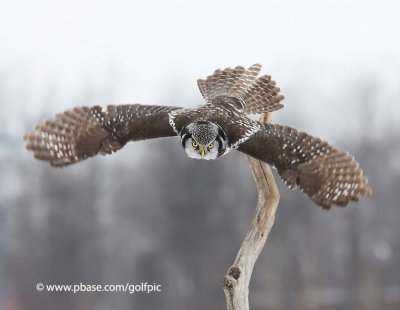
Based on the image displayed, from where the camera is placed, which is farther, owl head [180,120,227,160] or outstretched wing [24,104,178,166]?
outstretched wing [24,104,178,166]

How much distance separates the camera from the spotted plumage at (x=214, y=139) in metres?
3.74

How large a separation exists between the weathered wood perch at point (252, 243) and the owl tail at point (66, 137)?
992 mm

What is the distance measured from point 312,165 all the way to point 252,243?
2.41 ft

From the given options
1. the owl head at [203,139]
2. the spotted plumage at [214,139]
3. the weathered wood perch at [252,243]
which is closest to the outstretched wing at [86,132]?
the spotted plumage at [214,139]

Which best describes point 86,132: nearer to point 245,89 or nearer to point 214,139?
point 214,139

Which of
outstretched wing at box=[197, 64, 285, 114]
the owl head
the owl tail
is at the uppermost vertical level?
outstretched wing at box=[197, 64, 285, 114]

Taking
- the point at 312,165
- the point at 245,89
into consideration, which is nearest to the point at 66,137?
the point at 245,89

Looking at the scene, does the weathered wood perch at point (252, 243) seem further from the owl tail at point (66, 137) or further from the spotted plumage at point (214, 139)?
the owl tail at point (66, 137)

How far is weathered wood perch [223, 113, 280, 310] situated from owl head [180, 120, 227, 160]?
0.63 meters

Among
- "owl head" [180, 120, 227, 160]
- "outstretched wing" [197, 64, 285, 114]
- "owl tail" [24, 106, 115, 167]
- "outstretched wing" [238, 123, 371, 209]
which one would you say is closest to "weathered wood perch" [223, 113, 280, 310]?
"outstretched wing" [197, 64, 285, 114]

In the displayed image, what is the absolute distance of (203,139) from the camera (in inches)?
146

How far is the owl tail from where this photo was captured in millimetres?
4066

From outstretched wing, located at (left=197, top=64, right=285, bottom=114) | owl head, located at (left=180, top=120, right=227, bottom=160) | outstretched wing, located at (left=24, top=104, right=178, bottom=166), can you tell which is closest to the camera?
owl head, located at (left=180, top=120, right=227, bottom=160)

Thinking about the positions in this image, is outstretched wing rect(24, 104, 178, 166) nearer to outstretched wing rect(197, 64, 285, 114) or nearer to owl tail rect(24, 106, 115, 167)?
owl tail rect(24, 106, 115, 167)
